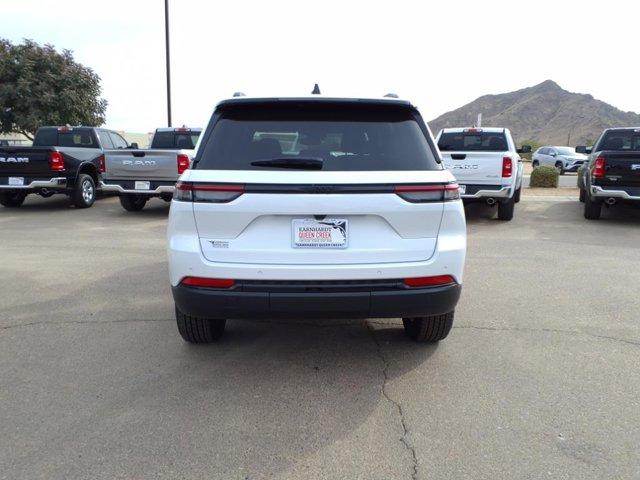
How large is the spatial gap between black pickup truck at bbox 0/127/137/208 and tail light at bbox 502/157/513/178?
8.26 meters

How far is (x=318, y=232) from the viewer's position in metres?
3.23

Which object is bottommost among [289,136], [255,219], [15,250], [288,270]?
[15,250]

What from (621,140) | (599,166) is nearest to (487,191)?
(599,166)

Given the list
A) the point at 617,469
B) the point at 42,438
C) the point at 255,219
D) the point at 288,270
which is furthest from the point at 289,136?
the point at 617,469

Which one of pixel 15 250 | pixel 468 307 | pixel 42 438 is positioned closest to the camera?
pixel 42 438

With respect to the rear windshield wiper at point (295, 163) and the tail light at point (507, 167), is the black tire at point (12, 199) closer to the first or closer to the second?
the tail light at point (507, 167)

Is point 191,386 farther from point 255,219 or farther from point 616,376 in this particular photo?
point 616,376

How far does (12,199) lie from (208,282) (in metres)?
11.7

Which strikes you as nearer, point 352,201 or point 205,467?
point 205,467

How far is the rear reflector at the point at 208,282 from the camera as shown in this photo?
327 centimetres

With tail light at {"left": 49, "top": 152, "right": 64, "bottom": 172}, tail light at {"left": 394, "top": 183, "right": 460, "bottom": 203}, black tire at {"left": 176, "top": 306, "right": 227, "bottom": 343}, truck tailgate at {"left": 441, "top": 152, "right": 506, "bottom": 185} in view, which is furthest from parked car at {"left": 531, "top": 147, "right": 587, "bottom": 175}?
black tire at {"left": 176, "top": 306, "right": 227, "bottom": 343}

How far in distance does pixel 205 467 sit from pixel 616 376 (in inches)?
111

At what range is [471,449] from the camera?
2826 millimetres

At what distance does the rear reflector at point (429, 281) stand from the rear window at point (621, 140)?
10.2 m
